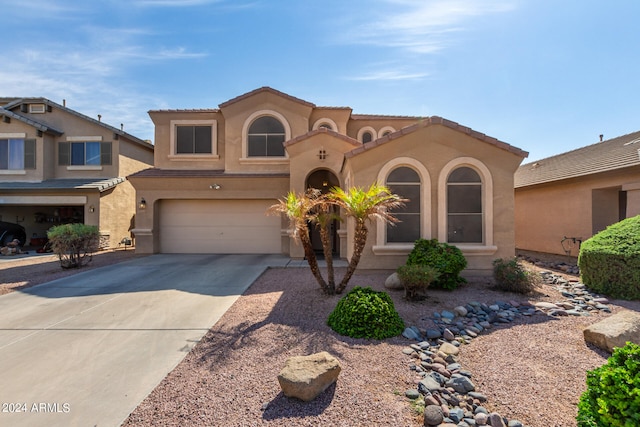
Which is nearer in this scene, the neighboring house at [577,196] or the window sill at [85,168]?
the neighboring house at [577,196]

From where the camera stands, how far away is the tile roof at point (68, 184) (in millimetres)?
15578

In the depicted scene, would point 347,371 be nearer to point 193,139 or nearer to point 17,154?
point 193,139

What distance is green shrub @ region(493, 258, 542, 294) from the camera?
23.4 feet

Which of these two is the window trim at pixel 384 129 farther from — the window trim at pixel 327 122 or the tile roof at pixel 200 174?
the tile roof at pixel 200 174

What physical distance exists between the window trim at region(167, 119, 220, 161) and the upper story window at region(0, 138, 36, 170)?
944 cm

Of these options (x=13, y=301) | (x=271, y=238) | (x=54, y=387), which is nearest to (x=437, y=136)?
(x=271, y=238)

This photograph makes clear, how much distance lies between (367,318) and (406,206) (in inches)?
187

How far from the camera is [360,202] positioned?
6.18m

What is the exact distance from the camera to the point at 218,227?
14234 mm

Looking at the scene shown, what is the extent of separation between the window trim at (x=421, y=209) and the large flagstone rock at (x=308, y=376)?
5373 millimetres

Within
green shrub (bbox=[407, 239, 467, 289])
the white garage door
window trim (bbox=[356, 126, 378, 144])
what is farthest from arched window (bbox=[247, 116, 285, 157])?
green shrub (bbox=[407, 239, 467, 289])

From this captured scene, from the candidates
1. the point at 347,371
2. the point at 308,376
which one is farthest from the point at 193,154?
the point at 308,376

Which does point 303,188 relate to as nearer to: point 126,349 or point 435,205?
point 435,205

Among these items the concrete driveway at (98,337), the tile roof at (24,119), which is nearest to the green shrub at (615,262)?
the concrete driveway at (98,337)
